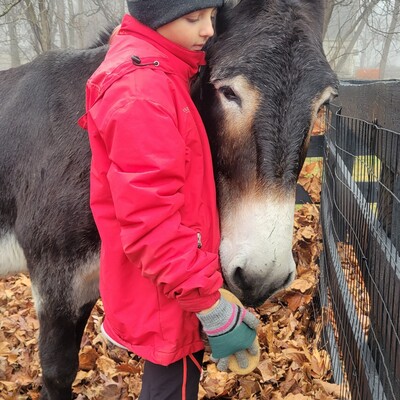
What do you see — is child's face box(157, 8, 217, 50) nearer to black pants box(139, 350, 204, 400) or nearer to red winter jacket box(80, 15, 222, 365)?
red winter jacket box(80, 15, 222, 365)

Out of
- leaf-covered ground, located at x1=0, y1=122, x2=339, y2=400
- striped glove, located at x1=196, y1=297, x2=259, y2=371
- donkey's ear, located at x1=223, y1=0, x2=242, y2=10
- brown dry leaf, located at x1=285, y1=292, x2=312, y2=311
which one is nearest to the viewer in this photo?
striped glove, located at x1=196, y1=297, x2=259, y2=371

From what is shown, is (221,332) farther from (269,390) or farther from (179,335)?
(269,390)

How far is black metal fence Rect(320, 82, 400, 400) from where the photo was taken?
1686mm

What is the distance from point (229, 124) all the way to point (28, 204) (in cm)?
114

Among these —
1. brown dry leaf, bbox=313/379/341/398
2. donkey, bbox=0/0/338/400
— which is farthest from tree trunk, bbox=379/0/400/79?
donkey, bbox=0/0/338/400

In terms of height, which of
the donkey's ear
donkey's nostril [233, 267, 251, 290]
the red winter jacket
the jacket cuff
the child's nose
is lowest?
donkey's nostril [233, 267, 251, 290]

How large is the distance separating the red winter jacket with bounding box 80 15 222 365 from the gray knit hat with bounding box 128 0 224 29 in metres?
0.04

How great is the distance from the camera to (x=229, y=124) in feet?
5.52

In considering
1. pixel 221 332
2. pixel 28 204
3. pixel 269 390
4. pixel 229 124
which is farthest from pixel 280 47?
pixel 269 390

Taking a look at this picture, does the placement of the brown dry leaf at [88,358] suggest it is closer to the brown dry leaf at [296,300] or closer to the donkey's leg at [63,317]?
the donkey's leg at [63,317]

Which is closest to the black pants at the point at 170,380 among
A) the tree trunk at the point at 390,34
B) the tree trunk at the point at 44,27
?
the tree trunk at the point at 44,27

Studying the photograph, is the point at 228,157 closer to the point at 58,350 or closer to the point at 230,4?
the point at 230,4

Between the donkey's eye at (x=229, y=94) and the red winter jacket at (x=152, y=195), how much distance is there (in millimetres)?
126

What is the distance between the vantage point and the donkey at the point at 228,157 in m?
1.58
